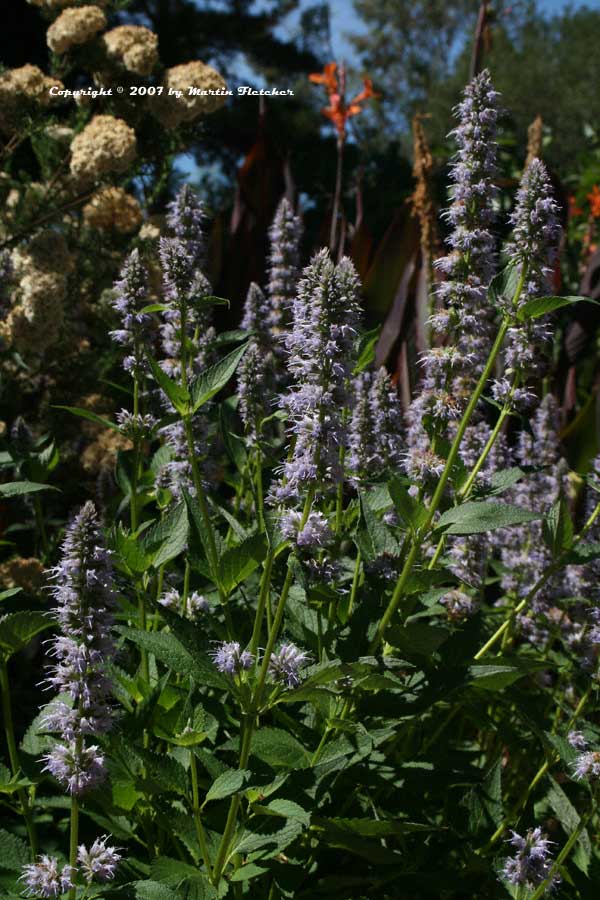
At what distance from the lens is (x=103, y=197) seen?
3980 millimetres

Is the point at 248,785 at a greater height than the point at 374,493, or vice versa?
the point at 374,493

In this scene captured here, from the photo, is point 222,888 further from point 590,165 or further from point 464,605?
point 590,165

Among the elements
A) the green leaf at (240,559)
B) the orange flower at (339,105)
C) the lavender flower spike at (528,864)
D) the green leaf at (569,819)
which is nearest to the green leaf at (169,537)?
the green leaf at (240,559)

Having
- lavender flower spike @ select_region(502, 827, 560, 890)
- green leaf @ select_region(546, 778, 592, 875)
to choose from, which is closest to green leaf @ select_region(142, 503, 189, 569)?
lavender flower spike @ select_region(502, 827, 560, 890)

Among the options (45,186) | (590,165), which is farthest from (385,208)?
(45,186)

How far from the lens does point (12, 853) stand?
6.02 feet

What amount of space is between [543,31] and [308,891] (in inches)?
1647

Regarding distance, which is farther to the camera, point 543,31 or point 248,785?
point 543,31

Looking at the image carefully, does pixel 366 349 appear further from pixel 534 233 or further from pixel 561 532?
pixel 561 532

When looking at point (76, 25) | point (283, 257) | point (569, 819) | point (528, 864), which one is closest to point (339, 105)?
point (76, 25)

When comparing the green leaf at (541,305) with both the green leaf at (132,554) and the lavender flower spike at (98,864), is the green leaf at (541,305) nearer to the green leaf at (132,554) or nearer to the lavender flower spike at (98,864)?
the green leaf at (132,554)

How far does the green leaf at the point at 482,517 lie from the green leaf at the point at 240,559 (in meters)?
0.37

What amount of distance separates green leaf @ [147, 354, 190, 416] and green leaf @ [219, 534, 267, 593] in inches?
12.6

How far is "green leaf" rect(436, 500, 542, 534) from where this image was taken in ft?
5.36
